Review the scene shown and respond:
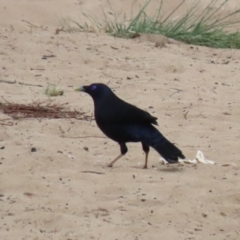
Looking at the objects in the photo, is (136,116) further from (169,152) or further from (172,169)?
(172,169)

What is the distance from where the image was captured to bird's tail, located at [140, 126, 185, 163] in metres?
5.52

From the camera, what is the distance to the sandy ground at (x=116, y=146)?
15.0ft

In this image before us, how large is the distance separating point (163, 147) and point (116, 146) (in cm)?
89

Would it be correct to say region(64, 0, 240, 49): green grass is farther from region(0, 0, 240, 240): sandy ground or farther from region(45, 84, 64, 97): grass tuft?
region(45, 84, 64, 97): grass tuft

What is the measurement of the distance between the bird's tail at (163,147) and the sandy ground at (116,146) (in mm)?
120

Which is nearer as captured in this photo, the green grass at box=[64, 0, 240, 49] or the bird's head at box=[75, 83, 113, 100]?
the bird's head at box=[75, 83, 113, 100]

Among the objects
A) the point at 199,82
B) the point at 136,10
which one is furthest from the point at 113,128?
the point at 136,10

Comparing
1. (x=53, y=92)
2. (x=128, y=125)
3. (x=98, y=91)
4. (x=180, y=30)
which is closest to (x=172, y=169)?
(x=128, y=125)

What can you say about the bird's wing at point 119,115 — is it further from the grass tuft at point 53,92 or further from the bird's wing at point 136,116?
the grass tuft at point 53,92

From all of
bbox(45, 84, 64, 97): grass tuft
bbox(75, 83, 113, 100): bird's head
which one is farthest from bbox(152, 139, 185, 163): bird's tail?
bbox(45, 84, 64, 97): grass tuft

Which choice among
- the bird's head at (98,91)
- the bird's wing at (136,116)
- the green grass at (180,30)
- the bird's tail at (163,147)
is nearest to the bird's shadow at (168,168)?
the bird's tail at (163,147)

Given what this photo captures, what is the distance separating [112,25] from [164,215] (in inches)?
232

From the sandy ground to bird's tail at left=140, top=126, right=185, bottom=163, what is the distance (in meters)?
0.12

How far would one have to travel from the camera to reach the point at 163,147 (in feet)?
18.3
